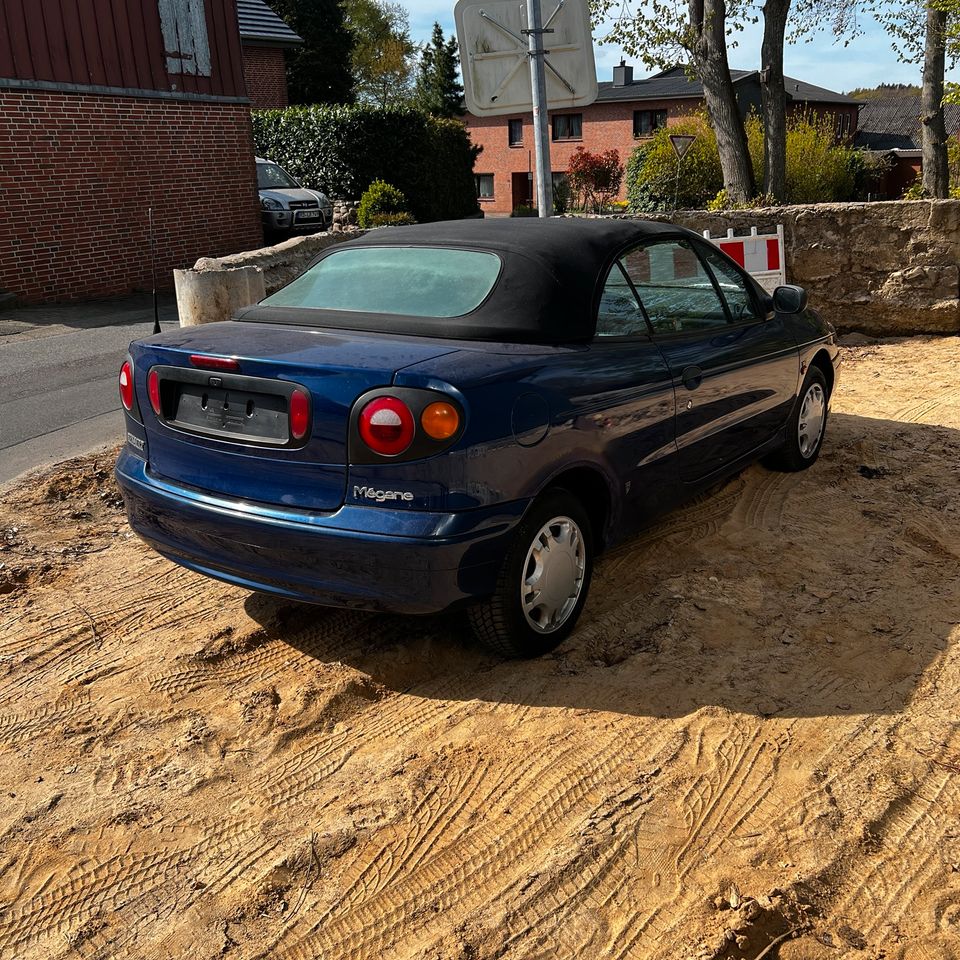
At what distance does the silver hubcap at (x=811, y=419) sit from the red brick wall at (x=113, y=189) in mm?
13085

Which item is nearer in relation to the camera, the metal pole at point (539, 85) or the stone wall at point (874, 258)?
the metal pole at point (539, 85)

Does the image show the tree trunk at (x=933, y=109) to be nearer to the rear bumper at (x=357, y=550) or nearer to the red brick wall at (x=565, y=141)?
the rear bumper at (x=357, y=550)

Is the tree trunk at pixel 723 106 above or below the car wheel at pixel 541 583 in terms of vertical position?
above

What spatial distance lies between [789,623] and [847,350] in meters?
6.69

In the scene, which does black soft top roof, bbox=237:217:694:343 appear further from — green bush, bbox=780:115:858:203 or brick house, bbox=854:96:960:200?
brick house, bbox=854:96:960:200

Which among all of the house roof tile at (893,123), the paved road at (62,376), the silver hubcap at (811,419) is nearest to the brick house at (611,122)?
the house roof tile at (893,123)

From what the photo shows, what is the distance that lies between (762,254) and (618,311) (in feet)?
21.9

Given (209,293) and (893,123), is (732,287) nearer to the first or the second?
(209,293)

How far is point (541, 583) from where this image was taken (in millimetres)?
3818

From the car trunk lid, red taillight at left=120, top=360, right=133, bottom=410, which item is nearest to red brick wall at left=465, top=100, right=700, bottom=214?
red taillight at left=120, top=360, right=133, bottom=410

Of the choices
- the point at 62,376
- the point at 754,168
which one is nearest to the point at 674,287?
the point at 62,376

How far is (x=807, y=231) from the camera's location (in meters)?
10.6

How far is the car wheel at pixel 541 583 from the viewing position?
3.66 meters

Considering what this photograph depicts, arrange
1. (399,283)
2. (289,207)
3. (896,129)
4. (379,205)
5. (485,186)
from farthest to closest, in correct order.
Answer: (896,129) → (485,186) → (379,205) → (289,207) → (399,283)
